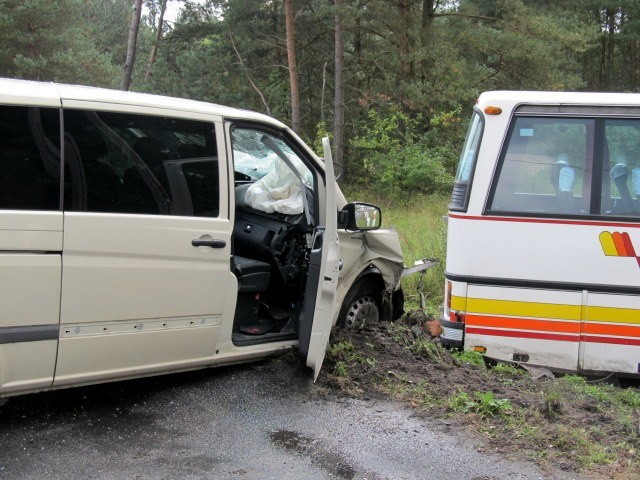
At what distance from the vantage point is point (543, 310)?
5.19 metres

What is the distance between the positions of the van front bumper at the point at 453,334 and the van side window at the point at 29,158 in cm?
321

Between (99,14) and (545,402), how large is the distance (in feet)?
138

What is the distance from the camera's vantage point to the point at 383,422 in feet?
14.1

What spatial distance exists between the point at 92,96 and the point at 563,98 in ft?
11.8

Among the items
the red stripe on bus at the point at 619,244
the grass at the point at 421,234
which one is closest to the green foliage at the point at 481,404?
the red stripe on bus at the point at 619,244

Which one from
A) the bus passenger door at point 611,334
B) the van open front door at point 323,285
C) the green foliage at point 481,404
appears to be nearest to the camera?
the green foliage at point 481,404

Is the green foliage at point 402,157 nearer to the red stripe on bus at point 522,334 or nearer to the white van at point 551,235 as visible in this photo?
the white van at point 551,235

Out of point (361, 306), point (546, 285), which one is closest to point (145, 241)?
point (361, 306)

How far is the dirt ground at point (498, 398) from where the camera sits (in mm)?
3939

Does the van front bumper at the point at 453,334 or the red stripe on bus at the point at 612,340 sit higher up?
the red stripe on bus at the point at 612,340

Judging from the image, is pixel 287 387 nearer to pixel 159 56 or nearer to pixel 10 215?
pixel 10 215

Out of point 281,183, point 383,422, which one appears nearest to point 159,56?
point 281,183

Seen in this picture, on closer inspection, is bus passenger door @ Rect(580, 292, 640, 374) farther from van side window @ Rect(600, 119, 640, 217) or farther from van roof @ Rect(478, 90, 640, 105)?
van roof @ Rect(478, 90, 640, 105)

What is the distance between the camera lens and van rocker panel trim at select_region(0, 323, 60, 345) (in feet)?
12.1
